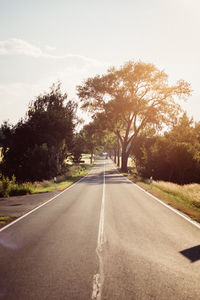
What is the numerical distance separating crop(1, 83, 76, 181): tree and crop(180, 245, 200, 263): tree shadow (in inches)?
808

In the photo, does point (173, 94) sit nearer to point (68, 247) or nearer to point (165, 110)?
point (165, 110)

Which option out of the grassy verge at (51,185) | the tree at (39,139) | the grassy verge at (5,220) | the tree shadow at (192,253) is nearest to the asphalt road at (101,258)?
the tree shadow at (192,253)

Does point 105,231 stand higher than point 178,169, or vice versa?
point 178,169

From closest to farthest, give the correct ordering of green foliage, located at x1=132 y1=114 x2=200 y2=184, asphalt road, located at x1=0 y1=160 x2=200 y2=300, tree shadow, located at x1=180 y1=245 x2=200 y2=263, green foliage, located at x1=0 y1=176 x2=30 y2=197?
asphalt road, located at x1=0 y1=160 x2=200 y2=300 < tree shadow, located at x1=180 y1=245 x2=200 y2=263 < green foliage, located at x1=0 y1=176 x2=30 y2=197 < green foliage, located at x1=132 y1=114 x2=200 y2=184

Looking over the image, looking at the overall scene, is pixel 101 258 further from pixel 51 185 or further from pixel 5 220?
pixel 51 185

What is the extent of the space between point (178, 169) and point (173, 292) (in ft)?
74.0

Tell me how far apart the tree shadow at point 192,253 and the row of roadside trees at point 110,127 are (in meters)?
19.0

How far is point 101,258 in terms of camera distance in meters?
5.05

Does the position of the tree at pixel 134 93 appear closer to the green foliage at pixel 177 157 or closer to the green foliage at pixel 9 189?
the green foliage at pixel 177 157

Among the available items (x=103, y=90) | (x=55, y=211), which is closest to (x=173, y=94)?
(x=103, y=90)

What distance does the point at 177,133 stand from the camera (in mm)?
25312

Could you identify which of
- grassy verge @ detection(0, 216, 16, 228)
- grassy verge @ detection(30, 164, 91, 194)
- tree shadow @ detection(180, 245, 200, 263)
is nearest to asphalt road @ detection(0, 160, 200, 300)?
tree shadow @ detection(180, 245, 200, 263)

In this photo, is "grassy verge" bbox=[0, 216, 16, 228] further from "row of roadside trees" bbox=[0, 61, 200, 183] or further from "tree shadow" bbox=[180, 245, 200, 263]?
"row of roadside trees" bbox=[0, 61, 200, 183]

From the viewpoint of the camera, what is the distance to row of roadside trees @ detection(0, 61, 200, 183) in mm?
24219
